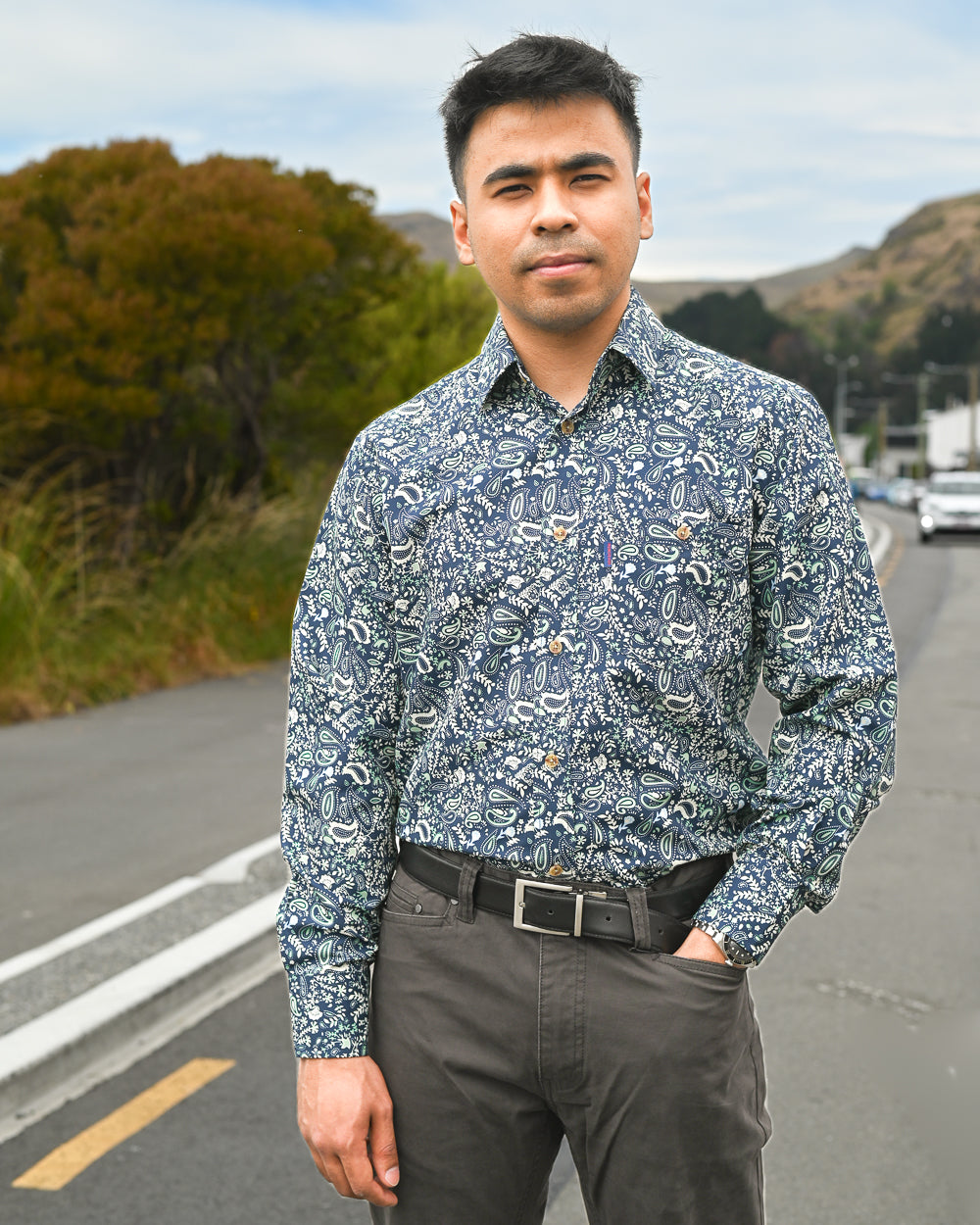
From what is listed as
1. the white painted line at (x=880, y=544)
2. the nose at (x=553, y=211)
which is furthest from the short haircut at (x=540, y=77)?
the white painted line at (x=880, y=544)

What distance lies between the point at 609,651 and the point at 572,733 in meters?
0.12

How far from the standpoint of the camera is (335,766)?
6.87 ft

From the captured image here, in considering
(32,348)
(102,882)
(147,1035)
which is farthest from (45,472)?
(147,1035)

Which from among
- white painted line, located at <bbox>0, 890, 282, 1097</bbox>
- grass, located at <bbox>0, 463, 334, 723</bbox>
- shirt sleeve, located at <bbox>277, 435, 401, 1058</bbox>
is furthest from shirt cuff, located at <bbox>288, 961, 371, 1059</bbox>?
grass, located at <bbox>0, 463, 334, 723</bbox>

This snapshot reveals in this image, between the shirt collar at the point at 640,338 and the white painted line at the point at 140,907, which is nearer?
the shirt collar at the point at 640,338

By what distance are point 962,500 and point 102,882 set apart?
28802 millimetres

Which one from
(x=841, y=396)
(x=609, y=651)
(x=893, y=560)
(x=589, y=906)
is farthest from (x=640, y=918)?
(x=841, y=396)

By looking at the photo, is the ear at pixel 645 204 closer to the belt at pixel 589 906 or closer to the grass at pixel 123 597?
the belt at pixel 589 906

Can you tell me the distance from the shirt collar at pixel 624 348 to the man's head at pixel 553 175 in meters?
0.05

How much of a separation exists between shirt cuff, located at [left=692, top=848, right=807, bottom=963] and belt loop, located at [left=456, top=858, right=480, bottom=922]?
312 mm

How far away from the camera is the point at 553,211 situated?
1.96 meters

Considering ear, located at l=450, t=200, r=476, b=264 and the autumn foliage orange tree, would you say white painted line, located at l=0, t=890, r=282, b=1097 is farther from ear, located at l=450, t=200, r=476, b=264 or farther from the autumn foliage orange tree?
the autumn foliage orange tree

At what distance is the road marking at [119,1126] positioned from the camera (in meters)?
3.65

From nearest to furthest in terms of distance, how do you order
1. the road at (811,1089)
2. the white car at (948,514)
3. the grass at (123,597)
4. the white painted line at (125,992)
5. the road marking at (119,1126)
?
the road at (811,1089) < the road marking at (119,1126) < the white painted line at (125,992) < the grass at (123,597) < the white car at (948,514)
